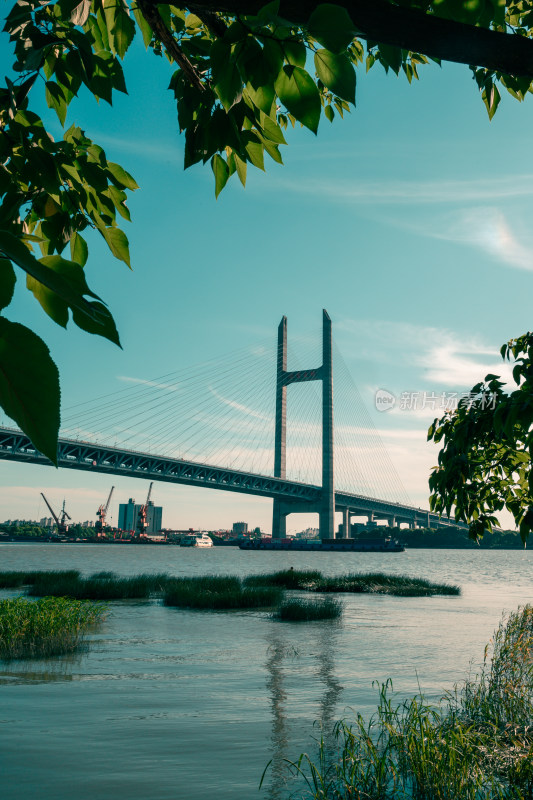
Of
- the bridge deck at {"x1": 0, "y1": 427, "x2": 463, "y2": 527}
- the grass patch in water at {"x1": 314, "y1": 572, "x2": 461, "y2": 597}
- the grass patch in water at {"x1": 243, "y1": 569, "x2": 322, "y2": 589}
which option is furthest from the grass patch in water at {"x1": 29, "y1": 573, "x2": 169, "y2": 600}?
the bridge deck at {"x1": 0, "y1": 427, "x2": 463, "y2": 527}

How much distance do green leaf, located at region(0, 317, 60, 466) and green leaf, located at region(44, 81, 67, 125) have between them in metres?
2.14

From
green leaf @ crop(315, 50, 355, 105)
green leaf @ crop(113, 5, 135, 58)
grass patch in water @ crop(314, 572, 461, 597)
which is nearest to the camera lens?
green leaf @ crop(315, 50, 355, 105)

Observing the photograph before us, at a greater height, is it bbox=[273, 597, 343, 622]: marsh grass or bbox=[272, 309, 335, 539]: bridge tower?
bbox=[272, 309, 335, 539]: bridge tower

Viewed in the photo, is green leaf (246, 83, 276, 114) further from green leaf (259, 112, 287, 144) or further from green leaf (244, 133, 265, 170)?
green leaf (244, 133, 265, 170)

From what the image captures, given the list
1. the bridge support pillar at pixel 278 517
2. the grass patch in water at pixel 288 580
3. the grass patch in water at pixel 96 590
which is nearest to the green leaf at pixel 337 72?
the grass patch in water at pixel 96 590

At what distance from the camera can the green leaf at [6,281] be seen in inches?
24.6

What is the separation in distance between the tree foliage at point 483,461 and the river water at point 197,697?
4.28 meters

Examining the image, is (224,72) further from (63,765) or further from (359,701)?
(359,701)

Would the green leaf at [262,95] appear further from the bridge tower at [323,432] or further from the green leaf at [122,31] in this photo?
the bridge tower at [323,432]

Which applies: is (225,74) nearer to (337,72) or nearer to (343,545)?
(337,72)

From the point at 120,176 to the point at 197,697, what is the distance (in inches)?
412

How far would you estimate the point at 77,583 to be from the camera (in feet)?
91.8

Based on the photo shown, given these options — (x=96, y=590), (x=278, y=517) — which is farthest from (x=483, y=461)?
(x=278, y=517)

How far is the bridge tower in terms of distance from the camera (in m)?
69.1
